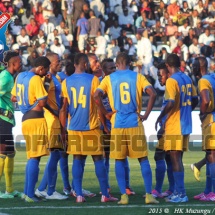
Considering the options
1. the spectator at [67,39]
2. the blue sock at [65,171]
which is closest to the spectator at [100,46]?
the spectator at [67,39]

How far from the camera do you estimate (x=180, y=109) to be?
12195mm

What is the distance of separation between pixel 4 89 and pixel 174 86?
2.68m

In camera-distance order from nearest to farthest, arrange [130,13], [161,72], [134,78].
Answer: [134,78] < [161,72] < [130,13]

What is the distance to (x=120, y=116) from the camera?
11.9 m

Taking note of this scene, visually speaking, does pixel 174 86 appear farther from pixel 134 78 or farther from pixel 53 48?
pixel 53 48

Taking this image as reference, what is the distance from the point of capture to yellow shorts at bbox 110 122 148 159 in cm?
1182

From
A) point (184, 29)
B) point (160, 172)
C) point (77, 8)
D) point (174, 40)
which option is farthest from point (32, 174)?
point (184, 29)

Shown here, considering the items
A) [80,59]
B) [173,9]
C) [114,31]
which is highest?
[173,9]

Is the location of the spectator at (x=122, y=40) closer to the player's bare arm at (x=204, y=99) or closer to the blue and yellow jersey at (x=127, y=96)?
the player's bare arm at (x=204, y=99)

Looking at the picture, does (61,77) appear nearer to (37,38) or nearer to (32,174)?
(32,174)

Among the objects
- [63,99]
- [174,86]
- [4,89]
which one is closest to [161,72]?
[174,86]

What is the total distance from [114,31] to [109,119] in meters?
17.2

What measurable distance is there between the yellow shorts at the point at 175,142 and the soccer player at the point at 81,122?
971 mm

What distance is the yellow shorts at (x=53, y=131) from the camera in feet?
41.8
